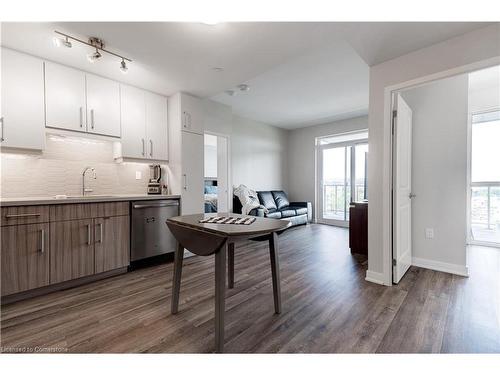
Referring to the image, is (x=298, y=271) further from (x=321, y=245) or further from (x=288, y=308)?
(x=321, y=245)

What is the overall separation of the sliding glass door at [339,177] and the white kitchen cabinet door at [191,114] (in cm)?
372

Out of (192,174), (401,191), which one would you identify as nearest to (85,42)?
(192,174)

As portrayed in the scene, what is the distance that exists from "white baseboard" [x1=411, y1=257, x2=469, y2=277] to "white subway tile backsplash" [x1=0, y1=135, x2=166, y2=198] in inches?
150

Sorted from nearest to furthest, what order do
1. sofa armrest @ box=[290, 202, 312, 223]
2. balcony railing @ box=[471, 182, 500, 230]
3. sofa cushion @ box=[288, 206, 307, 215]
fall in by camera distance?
1. balcony railing @ box=[471, 182, 500, 230]
2. sofa cushion @ box=[288, 206, 307, 215]
3. sofa armrest @ box=[290, 202, 312, 223]

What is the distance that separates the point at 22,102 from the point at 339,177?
575 centimetres

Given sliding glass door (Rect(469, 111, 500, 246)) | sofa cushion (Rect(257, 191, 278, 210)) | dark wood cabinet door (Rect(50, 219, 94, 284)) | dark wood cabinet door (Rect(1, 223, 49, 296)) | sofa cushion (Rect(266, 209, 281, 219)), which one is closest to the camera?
dark wood cabinet door (Rect(1, 223, 49, 296))

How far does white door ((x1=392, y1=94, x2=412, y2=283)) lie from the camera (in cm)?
231

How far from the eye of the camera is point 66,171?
8.72ft

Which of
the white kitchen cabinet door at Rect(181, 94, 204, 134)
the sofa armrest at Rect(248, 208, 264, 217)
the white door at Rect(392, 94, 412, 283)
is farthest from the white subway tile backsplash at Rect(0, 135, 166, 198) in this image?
the white door at Rect(392, 94, 412, 283)

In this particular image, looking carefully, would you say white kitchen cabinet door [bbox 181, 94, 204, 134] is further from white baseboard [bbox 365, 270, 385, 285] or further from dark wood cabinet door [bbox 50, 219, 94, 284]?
white baseboard [bbox 365, 270, 385, 285]

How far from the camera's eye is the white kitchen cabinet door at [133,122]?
2848 millimetres

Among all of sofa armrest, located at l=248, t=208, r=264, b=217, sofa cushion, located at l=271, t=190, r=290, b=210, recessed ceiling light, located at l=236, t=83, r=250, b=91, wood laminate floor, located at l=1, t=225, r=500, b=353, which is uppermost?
recessed ceiling light, located at l=236, t=83, r=250, b=91

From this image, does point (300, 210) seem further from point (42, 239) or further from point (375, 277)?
point (42, 239)

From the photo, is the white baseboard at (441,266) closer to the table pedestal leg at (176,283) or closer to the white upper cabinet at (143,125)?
the table pedestal leg at (176,283)
